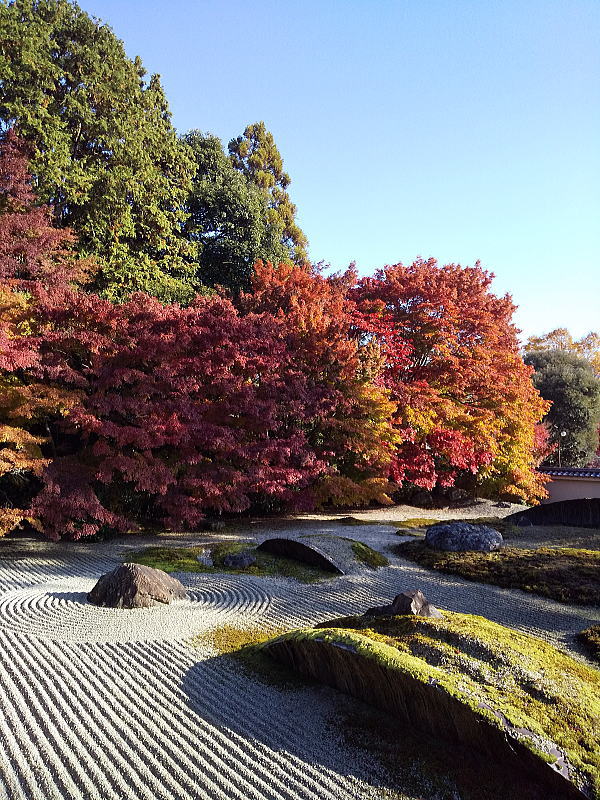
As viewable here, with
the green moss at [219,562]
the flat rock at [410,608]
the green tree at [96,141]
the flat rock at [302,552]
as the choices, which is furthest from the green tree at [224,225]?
the flat rock at [410,608]

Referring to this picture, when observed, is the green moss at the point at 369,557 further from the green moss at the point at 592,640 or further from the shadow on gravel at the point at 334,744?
the shadow on gravel at the point at 334,744

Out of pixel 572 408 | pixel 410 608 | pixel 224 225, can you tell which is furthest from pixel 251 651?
pixel 572 408

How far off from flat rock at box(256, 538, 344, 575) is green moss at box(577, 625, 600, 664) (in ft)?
9.98

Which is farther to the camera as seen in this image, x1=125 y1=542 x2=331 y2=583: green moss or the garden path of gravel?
x1=125 y1=542 x2=331 y2=583: green moss

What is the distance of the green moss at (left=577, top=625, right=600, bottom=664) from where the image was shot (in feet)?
15.3

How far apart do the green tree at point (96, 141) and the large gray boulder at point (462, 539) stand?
420 inches

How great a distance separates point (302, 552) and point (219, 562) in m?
1.24

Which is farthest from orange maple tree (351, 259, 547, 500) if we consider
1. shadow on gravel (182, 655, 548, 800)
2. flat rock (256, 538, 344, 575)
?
shadow on gravel (182, 655, 548, 800)

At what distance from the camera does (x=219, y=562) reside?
786cm

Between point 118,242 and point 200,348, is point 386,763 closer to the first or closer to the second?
point 200,348

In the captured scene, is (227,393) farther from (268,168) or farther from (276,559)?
(268,168)

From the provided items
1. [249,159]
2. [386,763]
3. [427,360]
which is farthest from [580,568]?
[249,159]

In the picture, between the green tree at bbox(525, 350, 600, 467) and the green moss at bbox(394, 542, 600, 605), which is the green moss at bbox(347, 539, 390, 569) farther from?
the green tree at bbox(525, 350, 600, 467)

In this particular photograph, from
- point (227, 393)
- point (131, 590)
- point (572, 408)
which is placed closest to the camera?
point (131, 590)
